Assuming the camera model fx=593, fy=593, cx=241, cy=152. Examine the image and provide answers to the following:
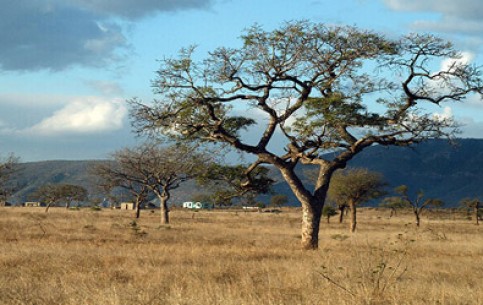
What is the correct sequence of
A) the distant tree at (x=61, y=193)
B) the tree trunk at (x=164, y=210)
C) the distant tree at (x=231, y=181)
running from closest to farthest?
the distant tree at (x=231, y=181), the tree trunk at (x=164, y=210), the distant tree at (x=61, y=193)

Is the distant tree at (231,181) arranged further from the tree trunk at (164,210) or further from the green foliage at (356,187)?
the green foliage at (356,187)

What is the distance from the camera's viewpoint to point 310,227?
2291cm

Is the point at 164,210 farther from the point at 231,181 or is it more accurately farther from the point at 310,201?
the point at 310,201

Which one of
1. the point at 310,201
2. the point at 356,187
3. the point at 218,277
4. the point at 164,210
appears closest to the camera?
the point at 218,277

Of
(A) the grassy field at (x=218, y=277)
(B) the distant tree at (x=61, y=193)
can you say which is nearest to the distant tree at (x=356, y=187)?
(A) the grassy field at (x=218, y=277)

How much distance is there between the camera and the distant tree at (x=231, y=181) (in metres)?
24.5

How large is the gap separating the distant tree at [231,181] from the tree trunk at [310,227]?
282cm

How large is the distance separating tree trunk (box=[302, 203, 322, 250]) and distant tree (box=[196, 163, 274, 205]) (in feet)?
9.27

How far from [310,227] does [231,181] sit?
409 cm

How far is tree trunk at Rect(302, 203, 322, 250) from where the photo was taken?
22734mm

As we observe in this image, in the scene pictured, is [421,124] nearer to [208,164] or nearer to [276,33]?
[276,33]

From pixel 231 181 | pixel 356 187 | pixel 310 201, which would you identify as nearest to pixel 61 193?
pixel 356 187

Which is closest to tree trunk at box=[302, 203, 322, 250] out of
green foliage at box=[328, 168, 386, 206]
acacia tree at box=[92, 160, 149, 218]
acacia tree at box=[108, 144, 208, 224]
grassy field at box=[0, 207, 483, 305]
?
grassy field at box=[0, 207, 483, 305]

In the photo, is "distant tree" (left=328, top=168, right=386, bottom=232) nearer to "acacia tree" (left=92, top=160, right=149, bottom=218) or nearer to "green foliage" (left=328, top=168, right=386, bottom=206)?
"green foliage" (left=328, top=168, right=386, bottom=206)
